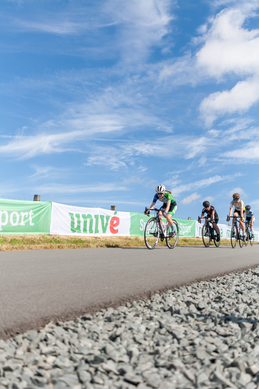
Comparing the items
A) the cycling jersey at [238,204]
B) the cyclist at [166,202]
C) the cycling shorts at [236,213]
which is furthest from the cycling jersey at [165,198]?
the cycling shorts at [236,213]

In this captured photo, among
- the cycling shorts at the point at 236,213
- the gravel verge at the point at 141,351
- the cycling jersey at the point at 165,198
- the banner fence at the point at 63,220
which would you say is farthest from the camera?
the banner fence at the point at 63,220

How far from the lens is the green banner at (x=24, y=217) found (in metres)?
14.8

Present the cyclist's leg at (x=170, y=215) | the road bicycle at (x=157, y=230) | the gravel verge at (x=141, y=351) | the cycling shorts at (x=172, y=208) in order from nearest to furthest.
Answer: the gravel verge at (x=141, y=351)
the road bicycle at (x=157, y=230)
the cyclist's leg at (x=170, y=215)
the cycling shorts at (x=172, y=208)

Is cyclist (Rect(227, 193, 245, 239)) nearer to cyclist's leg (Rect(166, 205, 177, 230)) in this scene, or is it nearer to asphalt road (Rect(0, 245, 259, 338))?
cyclist's leg (Rect(166, 205, 177, 230))

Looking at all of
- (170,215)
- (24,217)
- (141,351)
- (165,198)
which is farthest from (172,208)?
(141,351)

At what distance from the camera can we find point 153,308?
304 centimetres

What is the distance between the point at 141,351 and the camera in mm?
2029

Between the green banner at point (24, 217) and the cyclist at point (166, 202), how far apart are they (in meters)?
7.64

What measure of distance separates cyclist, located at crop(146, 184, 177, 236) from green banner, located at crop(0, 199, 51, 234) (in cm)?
764

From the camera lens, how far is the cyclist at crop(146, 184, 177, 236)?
10.9m

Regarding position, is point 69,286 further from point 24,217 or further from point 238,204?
point 24,217

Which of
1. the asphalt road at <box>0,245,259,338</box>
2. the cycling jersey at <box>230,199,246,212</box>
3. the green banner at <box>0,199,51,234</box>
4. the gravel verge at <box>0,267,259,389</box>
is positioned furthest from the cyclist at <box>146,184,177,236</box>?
the gravel verge at <box>0,267,259,389</box>

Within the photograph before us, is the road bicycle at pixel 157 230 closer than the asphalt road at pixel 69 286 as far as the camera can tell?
No

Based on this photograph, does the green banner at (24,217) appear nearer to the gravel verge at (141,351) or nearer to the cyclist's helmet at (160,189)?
the cyclist's helmet at (160,189)
